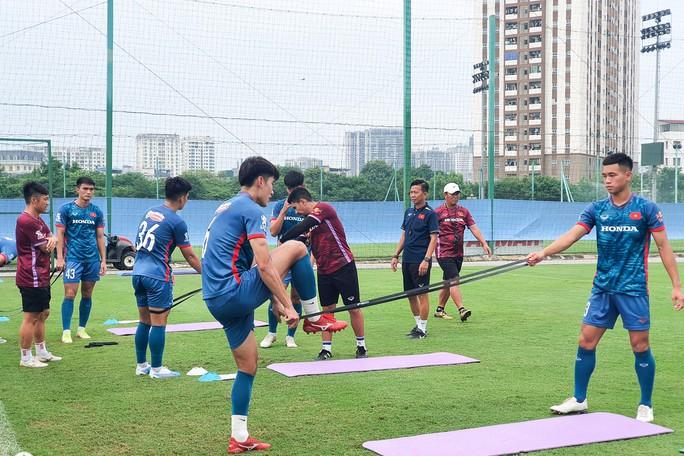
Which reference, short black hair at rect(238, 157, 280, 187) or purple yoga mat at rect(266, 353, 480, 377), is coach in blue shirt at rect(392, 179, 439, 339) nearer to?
purple yoga mat at rect(266, 353, 480, 377)

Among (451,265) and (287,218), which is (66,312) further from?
(451,265)

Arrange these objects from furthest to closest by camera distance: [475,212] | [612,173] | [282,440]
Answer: [475,212] < [612,173] < [282,440]

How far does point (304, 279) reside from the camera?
6195 millimetres

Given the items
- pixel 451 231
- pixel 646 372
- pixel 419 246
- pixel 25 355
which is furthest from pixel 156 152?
pixel 646 372

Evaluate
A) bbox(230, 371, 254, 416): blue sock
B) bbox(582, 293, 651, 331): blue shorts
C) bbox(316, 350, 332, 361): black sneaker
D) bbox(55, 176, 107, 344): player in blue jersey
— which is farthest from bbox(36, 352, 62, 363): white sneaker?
bbox(582, 293, 651, 331): blue shorts

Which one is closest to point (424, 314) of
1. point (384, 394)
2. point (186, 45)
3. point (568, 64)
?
point (384, 394)

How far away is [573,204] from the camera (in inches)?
1154

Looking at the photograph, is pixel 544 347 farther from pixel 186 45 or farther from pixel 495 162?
pixel 495 162

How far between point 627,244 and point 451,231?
6319 mm

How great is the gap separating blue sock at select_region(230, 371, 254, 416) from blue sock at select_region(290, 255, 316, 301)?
1026 millimetres

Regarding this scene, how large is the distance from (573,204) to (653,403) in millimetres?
23748

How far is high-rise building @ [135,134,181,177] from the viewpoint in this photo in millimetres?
21734

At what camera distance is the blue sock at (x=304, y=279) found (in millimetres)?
6133

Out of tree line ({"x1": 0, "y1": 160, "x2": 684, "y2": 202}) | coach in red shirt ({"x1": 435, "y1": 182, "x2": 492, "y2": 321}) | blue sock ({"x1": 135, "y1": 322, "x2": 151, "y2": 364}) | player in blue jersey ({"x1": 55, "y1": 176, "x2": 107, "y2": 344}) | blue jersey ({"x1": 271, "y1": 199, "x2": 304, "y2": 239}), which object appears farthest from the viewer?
tree line ({"x1": 0, "y1": 160, "x2": 684, "y2": 202})
